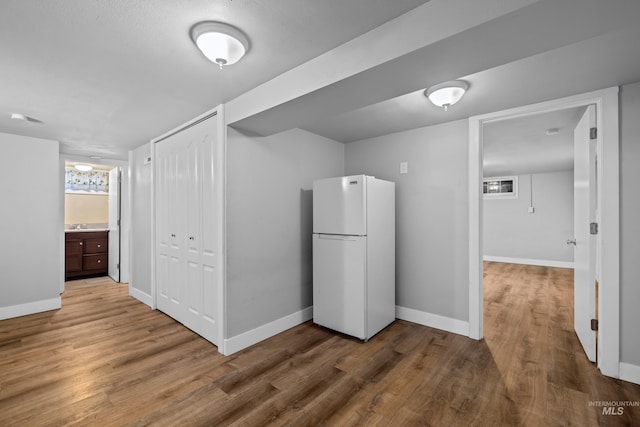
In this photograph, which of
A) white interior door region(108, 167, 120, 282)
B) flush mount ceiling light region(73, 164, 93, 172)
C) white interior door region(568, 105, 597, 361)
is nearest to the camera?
white interior door region(568, 105, 597, 361)

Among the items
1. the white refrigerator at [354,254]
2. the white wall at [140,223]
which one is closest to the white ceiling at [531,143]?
the white refrigerator at [354,254]

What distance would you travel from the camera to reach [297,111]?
2.16m

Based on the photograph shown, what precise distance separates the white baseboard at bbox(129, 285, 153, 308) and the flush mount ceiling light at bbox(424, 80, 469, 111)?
13.2ft

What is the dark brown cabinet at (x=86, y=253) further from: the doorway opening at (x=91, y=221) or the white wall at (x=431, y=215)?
the white wall at (x=431, y=215)

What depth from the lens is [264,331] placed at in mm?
2889

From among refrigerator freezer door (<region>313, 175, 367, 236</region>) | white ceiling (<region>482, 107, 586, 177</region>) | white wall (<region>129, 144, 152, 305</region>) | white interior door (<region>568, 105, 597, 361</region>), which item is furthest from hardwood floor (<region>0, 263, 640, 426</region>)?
white ceiling (<region>482, 107, 586, 177</region>)

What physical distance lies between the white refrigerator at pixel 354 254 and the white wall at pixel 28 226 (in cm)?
349

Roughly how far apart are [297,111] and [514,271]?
6299mm

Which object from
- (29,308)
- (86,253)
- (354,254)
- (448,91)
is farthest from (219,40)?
(86,253)

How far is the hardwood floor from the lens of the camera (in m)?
1.80

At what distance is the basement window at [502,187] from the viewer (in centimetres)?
734

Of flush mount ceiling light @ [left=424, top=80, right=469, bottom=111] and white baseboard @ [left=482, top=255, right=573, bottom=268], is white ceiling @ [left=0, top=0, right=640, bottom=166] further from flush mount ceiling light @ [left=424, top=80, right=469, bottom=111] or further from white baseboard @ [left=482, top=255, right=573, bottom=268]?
white baseboard @ [left=482, top=255, right=573, bottom=268]

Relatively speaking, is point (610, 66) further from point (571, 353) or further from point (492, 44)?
point (571, 353)

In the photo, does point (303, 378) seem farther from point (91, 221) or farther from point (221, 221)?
point (91, 221)
